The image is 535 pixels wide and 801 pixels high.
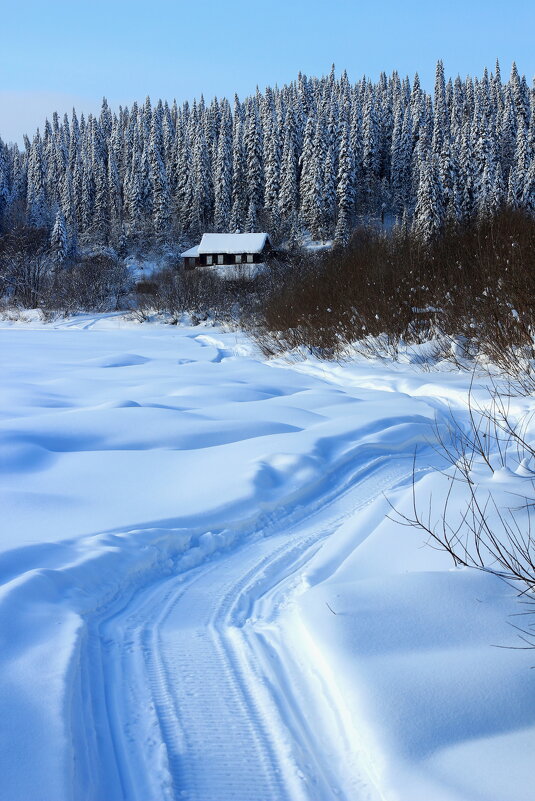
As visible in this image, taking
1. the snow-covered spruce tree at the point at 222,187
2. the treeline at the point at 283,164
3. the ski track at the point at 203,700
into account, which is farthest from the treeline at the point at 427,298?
the snow-covered spruce tree at the point at 222,187

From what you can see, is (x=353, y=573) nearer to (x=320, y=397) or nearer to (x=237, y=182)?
(x=320, y=397)

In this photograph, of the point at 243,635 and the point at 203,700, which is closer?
the point at 203,700

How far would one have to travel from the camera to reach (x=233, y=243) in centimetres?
5716

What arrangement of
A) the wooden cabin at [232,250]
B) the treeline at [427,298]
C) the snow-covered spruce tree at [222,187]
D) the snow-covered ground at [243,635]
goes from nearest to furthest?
1. the snow-covered ground at [243,635]
2. the treeline at [427,298]
3. the wooden cabin at [232,250]
4. the snow-covered spruce tree at [222,187]

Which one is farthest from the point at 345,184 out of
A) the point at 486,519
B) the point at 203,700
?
the point at 203,700

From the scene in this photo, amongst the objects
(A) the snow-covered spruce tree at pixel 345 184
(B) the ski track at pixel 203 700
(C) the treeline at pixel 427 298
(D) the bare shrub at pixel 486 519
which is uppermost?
(A) the snow-covered spruce tree at pixel 345 184

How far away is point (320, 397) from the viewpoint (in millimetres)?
10852

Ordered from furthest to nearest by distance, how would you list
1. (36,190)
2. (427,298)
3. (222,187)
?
(36,190) < (222,187) < (427,298)

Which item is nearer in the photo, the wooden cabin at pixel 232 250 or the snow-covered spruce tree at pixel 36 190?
the wooden cabin at pixel 232 250

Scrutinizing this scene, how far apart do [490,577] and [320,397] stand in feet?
24.2

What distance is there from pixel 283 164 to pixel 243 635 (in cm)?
7177

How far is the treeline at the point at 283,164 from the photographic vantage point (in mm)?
62406

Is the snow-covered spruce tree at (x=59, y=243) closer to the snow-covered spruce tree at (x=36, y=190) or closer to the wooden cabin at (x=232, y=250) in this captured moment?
the snow-covered spruce tree at (x=36, y=190)

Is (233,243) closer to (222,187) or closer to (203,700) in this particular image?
(222,187)
